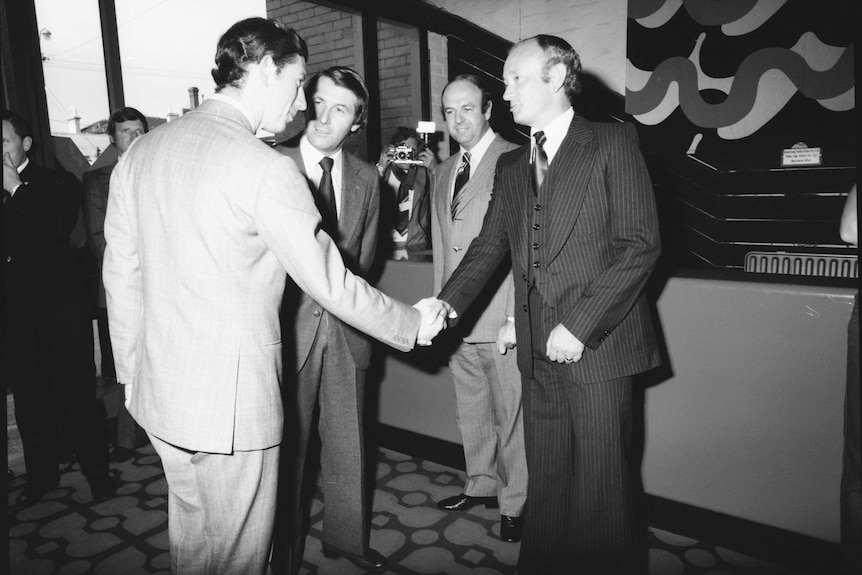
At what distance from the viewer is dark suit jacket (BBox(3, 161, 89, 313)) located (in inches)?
100

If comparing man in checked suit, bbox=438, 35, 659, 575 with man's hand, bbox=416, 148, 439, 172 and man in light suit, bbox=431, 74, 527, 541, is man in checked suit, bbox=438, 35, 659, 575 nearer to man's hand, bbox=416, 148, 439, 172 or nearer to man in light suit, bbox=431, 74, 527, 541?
man in light suit, bbox=431, 74, 527, 541

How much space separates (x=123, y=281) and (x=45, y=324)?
1432 millimetres

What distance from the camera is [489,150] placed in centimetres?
248

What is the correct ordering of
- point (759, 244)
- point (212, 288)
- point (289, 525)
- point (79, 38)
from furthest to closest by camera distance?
point (759, 244)
point (79, 38)
point (289, 525)
point (212, 288)

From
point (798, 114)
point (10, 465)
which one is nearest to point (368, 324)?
point (10, 465)

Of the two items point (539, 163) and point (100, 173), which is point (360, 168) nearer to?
point (539, 163)

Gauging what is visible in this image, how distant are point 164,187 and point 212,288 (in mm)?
258

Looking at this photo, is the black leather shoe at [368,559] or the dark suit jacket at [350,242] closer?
the dark suit jacket at [350,242]

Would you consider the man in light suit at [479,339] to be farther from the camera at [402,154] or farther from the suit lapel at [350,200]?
the camera at [402,154]

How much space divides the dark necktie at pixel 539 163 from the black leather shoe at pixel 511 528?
1324mm

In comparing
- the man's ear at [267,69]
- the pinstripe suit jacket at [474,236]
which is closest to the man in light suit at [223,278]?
the man's ear at [267,69]

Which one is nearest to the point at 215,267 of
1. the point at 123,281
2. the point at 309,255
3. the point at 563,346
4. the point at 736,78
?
the point at 309,255

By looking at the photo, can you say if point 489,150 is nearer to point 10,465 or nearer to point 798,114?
point 10,465

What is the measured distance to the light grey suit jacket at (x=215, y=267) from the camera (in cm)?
132
